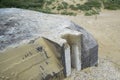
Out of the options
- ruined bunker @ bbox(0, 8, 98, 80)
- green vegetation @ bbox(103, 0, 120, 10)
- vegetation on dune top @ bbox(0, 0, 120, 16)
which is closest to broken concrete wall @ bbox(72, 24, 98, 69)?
ruined bunker @ bbox(0, 8, 98, 80)

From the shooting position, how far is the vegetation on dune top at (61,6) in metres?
15.3

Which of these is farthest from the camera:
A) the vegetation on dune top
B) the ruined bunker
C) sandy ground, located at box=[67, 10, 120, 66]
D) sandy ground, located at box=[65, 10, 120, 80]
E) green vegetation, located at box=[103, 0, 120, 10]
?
green vegetation, located at box=[103, 0, 120, 10]

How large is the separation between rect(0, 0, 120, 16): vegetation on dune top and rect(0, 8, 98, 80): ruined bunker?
6790 millimetres

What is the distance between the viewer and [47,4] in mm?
16281

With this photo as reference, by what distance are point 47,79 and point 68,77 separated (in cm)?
84

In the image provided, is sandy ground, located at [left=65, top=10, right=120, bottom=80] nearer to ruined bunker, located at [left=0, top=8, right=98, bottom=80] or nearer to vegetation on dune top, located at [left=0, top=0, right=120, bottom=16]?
ruined bunker, located at [left=0, top=8, right=98, bottom=80]

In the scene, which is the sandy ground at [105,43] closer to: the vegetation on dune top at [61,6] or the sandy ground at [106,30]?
the sandy ground at [106,30]

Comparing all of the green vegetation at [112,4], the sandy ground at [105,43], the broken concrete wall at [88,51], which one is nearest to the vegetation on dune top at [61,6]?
the green vegetation at [112,4]

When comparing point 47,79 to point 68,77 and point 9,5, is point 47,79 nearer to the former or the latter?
point 68,77

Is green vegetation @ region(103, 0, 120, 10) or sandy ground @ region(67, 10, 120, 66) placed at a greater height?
green vegetation @ region(103, 0, 120, 10)

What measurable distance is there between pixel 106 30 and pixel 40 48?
603 cm

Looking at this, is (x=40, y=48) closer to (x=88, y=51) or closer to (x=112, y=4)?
(x=88, y=51)

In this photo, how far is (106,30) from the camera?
40.5ft

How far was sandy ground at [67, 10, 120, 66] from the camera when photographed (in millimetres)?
10164
